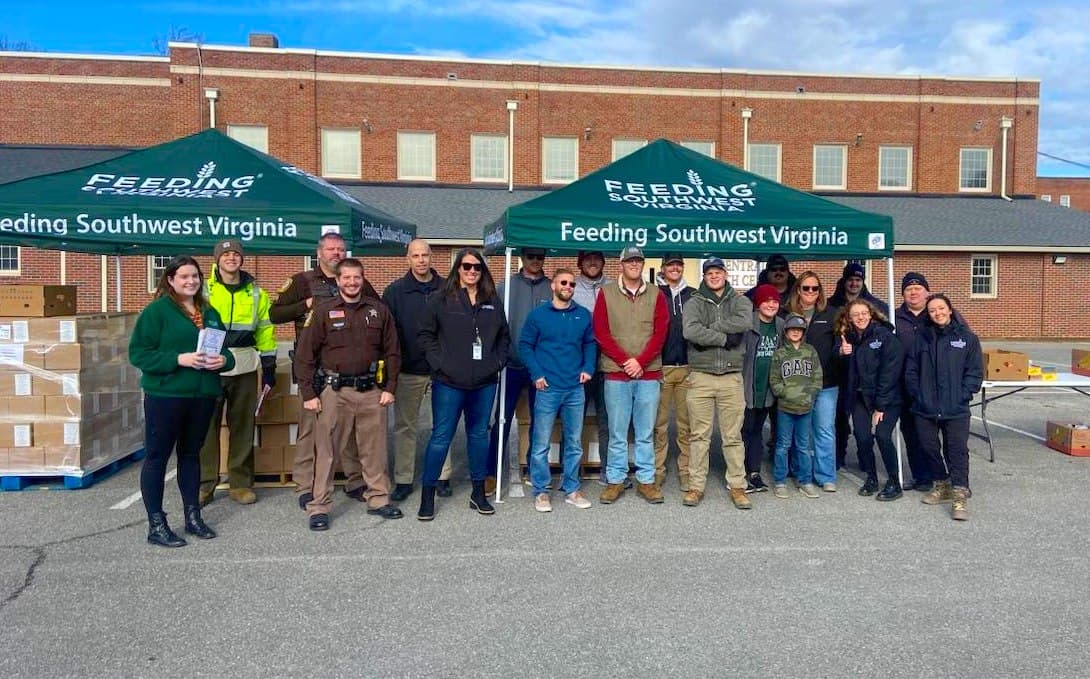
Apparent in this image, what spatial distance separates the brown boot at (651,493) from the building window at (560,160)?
18898 millimetres

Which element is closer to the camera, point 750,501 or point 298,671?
point 298,671

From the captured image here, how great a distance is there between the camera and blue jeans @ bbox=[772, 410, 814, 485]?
20.4ft

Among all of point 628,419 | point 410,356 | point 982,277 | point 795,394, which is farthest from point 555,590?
point 982,277

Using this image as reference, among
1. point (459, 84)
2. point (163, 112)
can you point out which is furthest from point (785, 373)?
point (163, 112)

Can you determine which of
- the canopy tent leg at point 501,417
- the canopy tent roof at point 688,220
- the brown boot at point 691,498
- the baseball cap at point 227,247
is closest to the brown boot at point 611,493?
the brown boot at point 691,498

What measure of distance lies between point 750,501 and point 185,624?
414cm

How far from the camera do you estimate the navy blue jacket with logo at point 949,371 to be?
18.7 feet

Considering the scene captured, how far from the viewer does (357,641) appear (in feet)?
11.8

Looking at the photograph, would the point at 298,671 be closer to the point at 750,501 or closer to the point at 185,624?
the point at 185,624

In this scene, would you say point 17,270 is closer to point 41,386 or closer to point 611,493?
point 41,386

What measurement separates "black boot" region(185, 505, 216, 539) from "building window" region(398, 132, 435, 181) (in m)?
19.3

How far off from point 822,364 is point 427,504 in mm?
3387

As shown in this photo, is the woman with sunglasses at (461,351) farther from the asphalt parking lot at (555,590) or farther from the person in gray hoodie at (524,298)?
the person in gray hoodie at (524,298)

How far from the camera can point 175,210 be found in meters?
6.07
